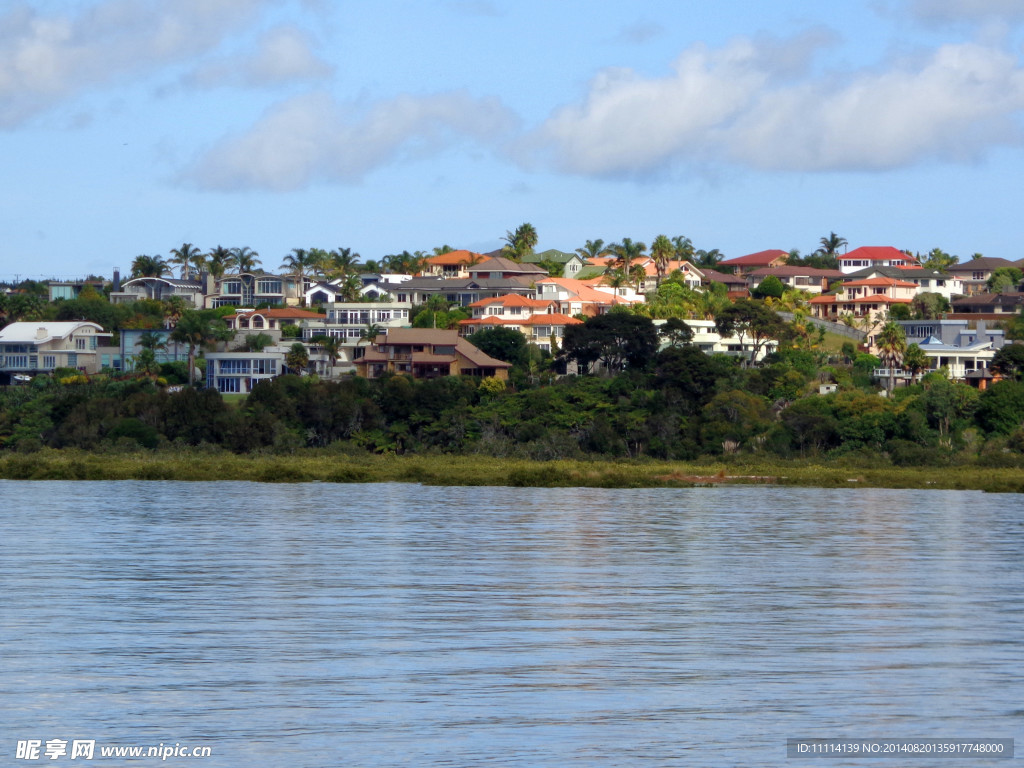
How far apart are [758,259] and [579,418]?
90104 millimetres

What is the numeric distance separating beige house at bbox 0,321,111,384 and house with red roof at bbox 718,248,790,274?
282 ft

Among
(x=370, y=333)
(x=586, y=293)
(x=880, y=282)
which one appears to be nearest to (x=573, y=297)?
(x=586, y=293)

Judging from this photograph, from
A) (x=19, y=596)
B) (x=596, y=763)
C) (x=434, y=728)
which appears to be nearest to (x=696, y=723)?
(x=596, y=763)

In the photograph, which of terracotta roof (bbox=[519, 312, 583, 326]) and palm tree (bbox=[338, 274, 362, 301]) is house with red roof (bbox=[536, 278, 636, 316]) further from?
palm tree (bbox=[338, 274, 362, 301])

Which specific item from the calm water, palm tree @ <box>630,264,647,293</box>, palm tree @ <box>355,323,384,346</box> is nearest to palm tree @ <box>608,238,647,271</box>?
palm tree @ <box>630,264,647,293</box>

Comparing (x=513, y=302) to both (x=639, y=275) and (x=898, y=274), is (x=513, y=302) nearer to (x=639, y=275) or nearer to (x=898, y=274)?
(x=639, y=275)

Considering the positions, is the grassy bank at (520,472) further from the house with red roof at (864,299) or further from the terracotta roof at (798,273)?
the terracotta roof at (798,273)

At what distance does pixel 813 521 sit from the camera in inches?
2175

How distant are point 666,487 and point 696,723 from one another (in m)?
56.9

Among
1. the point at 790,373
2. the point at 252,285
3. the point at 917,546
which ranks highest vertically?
the point at 252,285

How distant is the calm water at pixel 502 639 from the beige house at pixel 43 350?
248 feet

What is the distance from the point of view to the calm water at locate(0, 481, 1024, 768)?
19266 millimetres

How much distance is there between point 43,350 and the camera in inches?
4835

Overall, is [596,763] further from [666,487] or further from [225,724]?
[666,487]
